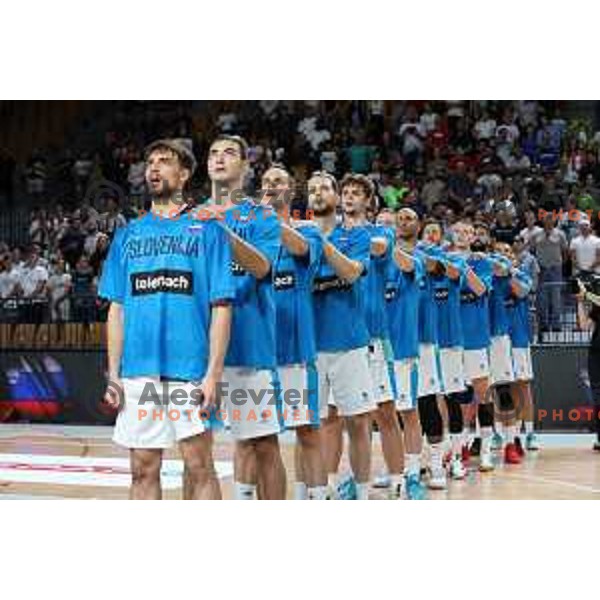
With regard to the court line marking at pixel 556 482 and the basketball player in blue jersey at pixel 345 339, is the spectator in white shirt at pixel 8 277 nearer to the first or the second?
the court line marking at pixel 556 482

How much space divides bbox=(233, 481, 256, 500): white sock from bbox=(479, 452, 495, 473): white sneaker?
3.14 m

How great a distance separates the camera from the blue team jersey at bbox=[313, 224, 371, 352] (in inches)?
213

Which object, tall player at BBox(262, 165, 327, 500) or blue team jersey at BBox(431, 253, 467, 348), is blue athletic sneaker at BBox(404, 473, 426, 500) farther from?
tall player at BBox(262, 165, 327, 500)

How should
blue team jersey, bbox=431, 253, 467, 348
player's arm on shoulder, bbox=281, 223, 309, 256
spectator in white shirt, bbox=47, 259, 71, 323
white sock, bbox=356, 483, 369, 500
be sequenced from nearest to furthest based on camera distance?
player's arm on shoulder, bbox=281, 223, 309, 256 → white sock, bbox=356, 483, 369, 500 → blue team jersey, bbox=431, 253, 467, 348 → spectator in white shirt, bbox=47, 259, 71, 323

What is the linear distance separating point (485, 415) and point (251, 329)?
3.69 metres

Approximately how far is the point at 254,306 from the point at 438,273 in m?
2.72

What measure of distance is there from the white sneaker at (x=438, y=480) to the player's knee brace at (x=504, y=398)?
6.00 ft

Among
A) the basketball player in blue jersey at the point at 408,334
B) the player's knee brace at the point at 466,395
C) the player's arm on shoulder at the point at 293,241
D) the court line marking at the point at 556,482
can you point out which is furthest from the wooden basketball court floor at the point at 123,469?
the player's arm on shoulder at the point at 293,241

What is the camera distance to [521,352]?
847 cm

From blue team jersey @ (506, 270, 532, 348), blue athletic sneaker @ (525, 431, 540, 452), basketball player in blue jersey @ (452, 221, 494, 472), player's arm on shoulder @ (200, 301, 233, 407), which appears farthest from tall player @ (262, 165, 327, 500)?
blue athletic sneaker @ (525, 431, 540, 452)

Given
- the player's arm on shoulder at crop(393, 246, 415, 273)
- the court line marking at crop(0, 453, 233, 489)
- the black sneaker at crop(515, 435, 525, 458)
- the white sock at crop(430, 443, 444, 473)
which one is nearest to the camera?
the player's arm on shoulder at crop(393, 246, 415, 273)

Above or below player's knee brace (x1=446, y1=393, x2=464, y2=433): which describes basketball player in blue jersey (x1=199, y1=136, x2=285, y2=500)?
above

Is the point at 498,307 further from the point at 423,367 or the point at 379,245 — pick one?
the point at 379,245

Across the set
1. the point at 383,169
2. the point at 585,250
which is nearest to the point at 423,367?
the point at 585,250
